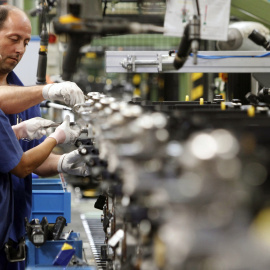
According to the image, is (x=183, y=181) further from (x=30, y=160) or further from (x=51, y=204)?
(x=51, y=204)

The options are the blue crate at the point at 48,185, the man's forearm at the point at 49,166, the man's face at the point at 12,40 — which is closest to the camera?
the man's face at the point at 12,40

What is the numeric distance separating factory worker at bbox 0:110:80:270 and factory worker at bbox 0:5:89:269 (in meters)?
0.10

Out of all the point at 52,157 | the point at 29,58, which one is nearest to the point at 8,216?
the point at 52,157

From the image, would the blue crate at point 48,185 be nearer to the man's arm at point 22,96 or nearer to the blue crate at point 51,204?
the blue crate at point 51,204

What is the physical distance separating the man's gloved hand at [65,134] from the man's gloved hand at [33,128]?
0.10 metres

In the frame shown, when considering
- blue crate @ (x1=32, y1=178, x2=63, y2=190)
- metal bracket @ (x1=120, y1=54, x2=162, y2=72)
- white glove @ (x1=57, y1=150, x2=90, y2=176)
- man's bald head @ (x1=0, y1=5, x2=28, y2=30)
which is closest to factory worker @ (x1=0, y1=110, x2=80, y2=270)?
white glove @ (x1=57, y1=150, x2=90, y2=176)

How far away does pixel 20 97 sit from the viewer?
297cm

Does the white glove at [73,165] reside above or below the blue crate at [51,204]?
above

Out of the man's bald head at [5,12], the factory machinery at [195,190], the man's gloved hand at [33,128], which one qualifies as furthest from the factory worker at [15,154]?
the factory machinery at [195,190]

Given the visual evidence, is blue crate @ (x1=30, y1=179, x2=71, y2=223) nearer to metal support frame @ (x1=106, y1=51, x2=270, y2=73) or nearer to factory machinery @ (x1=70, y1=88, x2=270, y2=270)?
metal support frame @ (x1=106, y1=51, x2=270, y2=73)

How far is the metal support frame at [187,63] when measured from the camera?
3.61 meters

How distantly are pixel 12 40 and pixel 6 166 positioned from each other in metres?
0.81

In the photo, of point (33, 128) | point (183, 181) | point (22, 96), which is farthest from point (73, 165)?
point (183, 181)

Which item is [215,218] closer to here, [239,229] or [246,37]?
[239,229]
